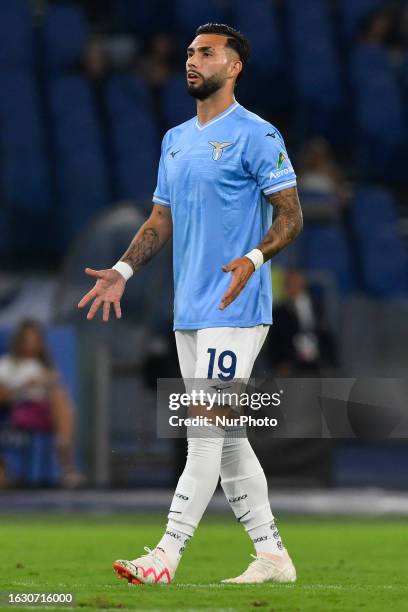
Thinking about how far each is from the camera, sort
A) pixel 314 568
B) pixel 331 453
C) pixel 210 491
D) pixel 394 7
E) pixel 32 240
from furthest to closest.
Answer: pixel 394 7 < pixel 32 240 < pixel 331 453 < pixel 314 568 < pixel 210 491

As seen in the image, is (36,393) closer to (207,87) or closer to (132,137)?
(132,137)

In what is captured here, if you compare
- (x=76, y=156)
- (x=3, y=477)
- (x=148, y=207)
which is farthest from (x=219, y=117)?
(x=76, y=156)

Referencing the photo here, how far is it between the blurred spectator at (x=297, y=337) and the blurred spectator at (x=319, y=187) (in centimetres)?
250

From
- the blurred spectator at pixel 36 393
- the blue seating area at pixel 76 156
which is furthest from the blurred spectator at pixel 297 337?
the blue seating area at pixel 76 156

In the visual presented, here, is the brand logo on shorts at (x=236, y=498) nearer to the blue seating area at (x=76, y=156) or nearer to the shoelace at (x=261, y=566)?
the shoelace at (x=261, y=566)

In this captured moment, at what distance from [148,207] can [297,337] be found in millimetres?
2087

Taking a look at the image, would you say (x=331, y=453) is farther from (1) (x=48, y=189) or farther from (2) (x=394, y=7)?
(2) (x=394, y=7)

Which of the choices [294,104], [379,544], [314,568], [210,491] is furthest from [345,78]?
[210,491]

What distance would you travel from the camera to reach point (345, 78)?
64.3 ft

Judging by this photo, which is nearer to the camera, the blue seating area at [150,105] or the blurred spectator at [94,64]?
the blue seating area at [150,105]

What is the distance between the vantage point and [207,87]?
6141 mm

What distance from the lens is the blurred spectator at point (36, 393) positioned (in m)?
13.3

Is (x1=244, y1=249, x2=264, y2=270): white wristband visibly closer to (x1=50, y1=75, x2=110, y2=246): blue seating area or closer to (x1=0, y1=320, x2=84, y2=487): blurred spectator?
(x1=0, y1=320, x2=84, y2=487): blurred spectator

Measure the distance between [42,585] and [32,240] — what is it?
437 inches
